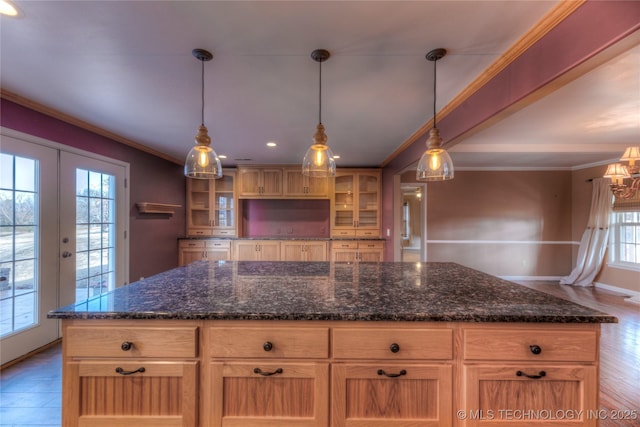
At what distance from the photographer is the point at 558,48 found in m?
1.32

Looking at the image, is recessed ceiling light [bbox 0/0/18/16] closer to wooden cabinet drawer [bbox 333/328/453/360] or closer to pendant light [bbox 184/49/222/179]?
pendant light [bbox 184/49/222/179]

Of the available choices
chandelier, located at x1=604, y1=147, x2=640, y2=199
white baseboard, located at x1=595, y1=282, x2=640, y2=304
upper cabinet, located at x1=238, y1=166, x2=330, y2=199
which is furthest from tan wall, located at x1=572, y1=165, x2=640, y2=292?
upper cabinet, located at x1=238, y1=166, x2=330, y2=199

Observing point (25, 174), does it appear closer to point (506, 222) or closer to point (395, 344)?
point (395, 344)

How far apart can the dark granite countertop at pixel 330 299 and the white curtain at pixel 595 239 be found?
496 centimetres

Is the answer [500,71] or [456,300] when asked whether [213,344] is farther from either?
[500,71]

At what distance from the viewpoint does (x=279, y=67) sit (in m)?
1.79

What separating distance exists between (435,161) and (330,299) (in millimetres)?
1207

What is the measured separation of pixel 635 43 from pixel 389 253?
3810 millimetres

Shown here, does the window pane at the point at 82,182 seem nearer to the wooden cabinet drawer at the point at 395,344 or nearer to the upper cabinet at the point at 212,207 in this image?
the upper cabinet at the point at 212,207

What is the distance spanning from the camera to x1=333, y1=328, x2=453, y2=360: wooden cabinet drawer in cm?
119

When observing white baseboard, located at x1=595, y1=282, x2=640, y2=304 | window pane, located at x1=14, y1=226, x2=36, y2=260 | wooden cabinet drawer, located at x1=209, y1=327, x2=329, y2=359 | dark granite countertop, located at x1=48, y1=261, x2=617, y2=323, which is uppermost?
window pane, located at x1=14, y1=226, x2=36, y2=260

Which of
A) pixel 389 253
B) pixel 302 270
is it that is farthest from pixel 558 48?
pixel 389 253

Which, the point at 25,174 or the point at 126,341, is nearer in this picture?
the point at 126,341

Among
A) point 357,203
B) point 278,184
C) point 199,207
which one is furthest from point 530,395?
point 199,207
